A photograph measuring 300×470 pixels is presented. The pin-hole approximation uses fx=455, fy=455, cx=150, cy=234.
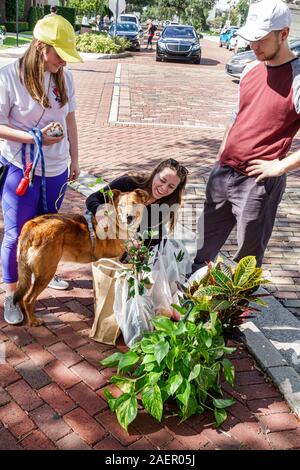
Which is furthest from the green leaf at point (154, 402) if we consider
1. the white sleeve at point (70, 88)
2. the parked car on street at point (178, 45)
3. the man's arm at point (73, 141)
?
the parked car on street at point (178, 45)

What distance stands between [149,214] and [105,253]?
0.43 meters

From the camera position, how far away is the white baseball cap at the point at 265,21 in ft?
8.12

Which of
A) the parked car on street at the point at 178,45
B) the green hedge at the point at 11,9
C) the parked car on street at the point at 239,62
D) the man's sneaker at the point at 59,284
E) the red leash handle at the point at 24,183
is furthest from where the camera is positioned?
the green hedge at the point at 11,9

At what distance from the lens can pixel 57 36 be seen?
2.58 m

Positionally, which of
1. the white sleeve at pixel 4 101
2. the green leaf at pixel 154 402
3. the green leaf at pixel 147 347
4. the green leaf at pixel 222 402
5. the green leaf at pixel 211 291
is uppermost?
the white sleeve at pixel 4 101

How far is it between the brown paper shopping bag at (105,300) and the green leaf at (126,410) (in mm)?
665

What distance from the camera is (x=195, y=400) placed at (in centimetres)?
246

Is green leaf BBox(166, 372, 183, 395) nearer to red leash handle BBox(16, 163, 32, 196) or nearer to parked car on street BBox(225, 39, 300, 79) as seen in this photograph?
red leash handle BBox(16, 163, 32, 196)

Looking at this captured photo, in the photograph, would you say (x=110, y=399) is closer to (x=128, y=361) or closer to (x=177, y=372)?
(x=128, y=361)

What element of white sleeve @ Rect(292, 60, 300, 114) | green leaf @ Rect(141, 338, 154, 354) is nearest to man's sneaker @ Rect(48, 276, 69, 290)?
green leaf @ Rect(141, 338, 154, 354)

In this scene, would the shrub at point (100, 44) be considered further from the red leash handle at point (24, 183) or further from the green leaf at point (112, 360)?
the green leaf at point (112, 360)

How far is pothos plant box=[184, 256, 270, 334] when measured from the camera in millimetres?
2531
